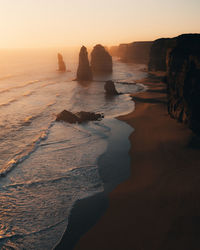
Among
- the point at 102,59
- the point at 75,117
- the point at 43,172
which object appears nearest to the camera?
the point at 43,172

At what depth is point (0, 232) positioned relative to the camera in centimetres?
972

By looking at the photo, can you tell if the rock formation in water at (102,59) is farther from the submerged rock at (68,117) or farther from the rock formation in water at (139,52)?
the submerged rock at (68,117)

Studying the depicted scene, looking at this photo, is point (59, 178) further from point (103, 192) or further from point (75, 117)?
point (75, 117)

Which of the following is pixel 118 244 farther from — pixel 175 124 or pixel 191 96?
pixel 175 124

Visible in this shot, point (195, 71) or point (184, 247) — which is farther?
point (195, 71)

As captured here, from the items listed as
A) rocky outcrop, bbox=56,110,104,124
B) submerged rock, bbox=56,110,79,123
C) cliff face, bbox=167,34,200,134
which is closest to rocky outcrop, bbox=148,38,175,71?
rocky outcrop, bbox=56,110,104,124

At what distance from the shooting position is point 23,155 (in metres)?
17.6

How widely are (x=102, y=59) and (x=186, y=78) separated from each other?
272 ft

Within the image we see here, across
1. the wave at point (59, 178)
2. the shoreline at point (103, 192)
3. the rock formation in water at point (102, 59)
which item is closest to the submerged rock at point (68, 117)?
the shoreline at point (103, 192)

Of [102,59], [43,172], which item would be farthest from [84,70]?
[43,172]

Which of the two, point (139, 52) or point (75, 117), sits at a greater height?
point (139, 52)

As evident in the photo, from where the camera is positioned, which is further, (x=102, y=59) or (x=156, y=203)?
(x=102, y=59)

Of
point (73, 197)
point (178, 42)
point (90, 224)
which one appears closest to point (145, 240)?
point (90, 224)

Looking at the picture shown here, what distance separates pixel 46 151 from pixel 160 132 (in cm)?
1090
